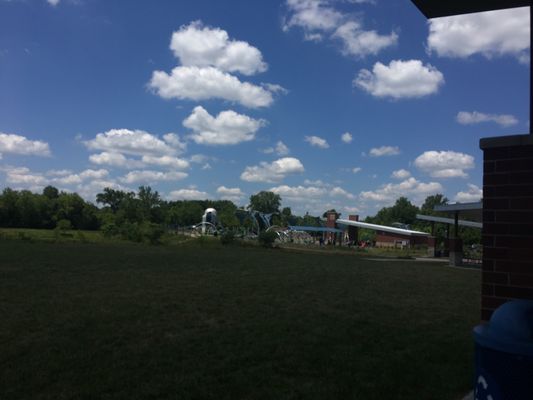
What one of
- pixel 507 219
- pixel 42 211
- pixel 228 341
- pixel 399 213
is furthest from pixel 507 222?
pixel 399 213

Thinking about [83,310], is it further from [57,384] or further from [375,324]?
[375,324]

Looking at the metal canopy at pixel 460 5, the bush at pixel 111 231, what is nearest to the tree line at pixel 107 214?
the bush at pixel 111 231

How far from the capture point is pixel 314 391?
17.0 ft

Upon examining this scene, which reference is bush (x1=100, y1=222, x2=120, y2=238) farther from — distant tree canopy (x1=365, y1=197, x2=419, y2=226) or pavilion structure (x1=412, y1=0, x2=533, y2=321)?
distant tree canopy (x1=365, y1=197, x2=419, y2=226)

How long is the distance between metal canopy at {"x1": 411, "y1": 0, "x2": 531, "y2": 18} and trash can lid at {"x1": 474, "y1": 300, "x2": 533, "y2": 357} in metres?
2.61

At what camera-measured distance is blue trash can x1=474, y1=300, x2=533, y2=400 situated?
2256 mm

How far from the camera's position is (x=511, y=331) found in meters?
2.32

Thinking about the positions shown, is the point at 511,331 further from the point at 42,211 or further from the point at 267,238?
the point at 42,211

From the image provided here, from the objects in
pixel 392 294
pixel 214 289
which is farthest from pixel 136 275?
pixel 392 294

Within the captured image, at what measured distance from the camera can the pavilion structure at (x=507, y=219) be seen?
3.27 metres

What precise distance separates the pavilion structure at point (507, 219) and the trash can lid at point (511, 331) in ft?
2.86

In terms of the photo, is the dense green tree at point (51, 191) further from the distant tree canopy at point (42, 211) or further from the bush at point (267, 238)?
the bush at point (267, 238)

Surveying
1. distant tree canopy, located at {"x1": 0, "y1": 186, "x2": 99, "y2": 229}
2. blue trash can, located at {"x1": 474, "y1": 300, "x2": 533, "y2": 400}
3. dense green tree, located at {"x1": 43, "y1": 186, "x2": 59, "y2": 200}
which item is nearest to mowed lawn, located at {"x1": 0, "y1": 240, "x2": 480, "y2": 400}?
blue trash can, located at {"x1": 474, "y1": 300, "x2": 533, "y2": 400}

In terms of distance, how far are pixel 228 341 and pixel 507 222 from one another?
16.2ft
